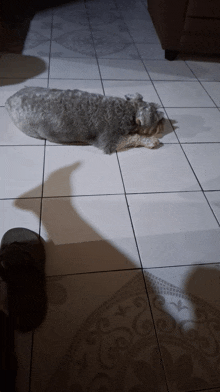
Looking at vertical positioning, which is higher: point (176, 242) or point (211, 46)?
point (211, 46)

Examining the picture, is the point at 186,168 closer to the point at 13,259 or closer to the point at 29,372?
the point at 13,259

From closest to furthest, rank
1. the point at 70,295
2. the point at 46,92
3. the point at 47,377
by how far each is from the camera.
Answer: the point at 47,377
the point at 70,295
the point at 46,92

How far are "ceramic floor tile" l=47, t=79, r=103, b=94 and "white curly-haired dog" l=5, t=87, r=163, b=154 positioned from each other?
562 mm

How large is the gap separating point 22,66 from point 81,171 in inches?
60.6

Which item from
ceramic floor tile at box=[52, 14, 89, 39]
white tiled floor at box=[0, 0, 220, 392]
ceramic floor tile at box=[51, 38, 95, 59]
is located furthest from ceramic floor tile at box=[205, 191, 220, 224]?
ceramic floor tile at box=[52, 14, 89, 39]

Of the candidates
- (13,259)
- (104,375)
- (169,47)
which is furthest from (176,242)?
(169,47)

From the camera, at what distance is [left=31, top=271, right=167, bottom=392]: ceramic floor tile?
3.49 ft

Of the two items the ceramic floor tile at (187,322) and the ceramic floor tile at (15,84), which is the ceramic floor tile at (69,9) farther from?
the ceramic floor tile at (187,322)

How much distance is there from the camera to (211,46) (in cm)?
264

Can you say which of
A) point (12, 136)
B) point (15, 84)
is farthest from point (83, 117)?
point (15, 84)

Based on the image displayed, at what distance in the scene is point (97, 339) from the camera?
3.78 feet

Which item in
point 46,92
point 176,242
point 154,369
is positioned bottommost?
point 154,369

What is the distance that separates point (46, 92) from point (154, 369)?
5.70 feet

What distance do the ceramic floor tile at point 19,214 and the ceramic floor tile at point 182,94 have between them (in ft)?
5.02
